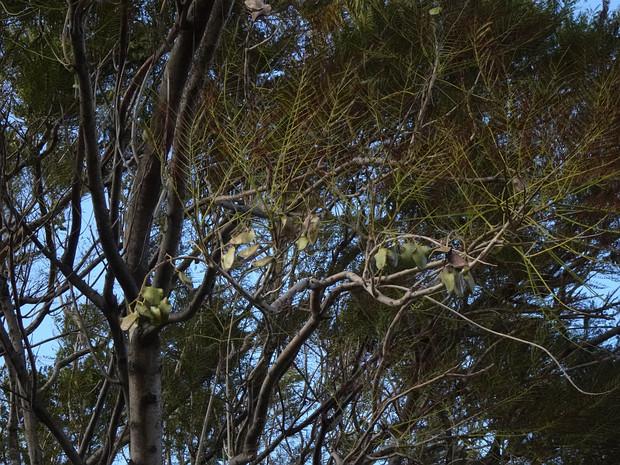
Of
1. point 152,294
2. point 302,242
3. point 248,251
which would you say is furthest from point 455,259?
point 152,294

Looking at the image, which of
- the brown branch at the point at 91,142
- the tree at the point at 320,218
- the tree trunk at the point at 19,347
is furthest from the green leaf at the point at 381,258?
the tree trunk at the point at 19,347

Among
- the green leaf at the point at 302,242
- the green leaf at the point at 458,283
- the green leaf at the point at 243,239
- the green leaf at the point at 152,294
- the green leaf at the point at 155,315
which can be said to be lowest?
the green leaf at the point at 458,283

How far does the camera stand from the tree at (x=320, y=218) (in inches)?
80.8

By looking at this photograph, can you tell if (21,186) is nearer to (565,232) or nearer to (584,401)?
(565,232)

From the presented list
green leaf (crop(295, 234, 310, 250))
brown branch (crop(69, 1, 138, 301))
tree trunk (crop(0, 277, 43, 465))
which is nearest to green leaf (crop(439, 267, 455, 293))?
green leaf (crop(295, 234, 310, 250))

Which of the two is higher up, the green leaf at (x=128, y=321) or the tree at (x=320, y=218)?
the tree at (x=320, y=218)

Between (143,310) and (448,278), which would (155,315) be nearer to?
(143,310)

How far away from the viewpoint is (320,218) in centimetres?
247

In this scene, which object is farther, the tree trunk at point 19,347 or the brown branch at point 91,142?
the tree trunk at point 19,347

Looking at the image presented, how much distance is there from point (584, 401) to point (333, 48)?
5.90ft

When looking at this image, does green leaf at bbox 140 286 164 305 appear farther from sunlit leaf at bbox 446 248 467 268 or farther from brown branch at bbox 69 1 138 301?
sunlit leaf at bbox 446 248 467 268

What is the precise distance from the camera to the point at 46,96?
3.03 meters

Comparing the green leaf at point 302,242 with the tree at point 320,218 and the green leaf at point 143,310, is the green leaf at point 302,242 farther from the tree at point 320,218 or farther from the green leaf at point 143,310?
the green leaf at point 143,310

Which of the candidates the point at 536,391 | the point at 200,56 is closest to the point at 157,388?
the point at 200,56
